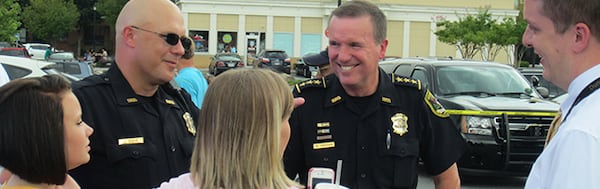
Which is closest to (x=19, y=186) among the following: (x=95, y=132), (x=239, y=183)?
(x=95, y=132)

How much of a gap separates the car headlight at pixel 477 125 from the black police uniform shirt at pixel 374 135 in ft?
15.7

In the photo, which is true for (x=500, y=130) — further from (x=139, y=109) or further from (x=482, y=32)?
(x=482, y=32)

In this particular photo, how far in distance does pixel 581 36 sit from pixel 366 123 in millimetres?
1416

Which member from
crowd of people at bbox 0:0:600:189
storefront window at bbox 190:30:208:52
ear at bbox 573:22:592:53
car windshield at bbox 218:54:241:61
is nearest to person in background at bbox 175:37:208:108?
crowd of people at bbox 0:0:600:189

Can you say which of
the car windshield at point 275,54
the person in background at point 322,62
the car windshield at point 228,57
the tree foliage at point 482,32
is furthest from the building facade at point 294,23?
the person in background at point 322,62

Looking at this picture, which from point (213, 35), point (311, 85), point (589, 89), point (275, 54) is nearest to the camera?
point (589, 89)

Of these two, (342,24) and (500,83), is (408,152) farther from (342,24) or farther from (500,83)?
(500,83)

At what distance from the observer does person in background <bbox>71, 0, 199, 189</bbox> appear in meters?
2.84

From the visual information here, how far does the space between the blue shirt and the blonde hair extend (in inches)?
119

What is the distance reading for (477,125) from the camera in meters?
7.87

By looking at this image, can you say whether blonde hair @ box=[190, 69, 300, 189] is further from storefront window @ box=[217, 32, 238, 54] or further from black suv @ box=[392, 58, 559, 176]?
storefront window @ box=[217, 32, 238, 54]

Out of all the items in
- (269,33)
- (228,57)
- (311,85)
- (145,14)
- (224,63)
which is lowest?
(224,63)

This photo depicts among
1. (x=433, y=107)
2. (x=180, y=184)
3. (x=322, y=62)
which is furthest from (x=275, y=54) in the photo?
(x=180, y=184)

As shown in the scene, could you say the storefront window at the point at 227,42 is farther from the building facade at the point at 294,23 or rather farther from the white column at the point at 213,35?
the white column at the point at 213,35
